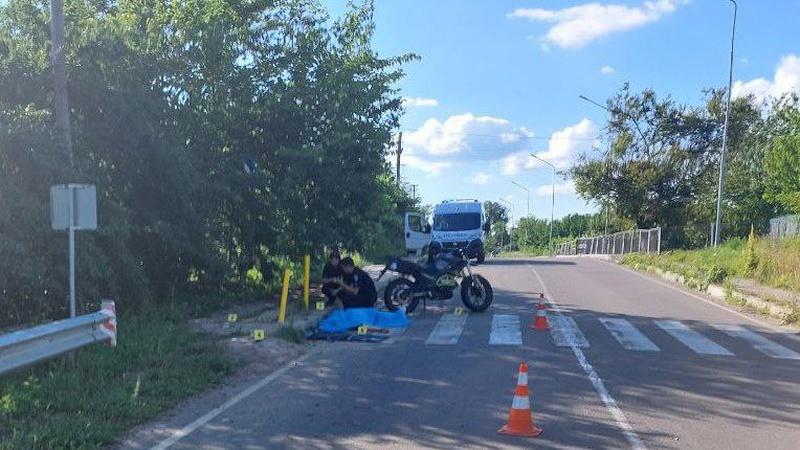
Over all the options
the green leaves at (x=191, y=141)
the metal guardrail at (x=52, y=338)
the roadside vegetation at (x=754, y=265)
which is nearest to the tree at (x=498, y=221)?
the roadside vegetation at (x=754, y=265)

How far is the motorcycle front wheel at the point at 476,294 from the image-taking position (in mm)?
15688

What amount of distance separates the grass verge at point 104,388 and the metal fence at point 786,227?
1005 inches

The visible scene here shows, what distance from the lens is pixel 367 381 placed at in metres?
9.04

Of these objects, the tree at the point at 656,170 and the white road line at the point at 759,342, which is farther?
the tree at the point at 656,170

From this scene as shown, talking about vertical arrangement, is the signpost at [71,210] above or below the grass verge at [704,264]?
above

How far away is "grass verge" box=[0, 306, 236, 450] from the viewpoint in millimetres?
→ 6555

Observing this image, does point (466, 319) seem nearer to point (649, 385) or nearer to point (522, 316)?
point (522, 316)

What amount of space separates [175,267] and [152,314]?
7.36 ft

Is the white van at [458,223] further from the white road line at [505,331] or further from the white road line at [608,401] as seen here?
the white road line at [608,401]

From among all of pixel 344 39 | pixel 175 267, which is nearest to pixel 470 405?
pixel 175 267

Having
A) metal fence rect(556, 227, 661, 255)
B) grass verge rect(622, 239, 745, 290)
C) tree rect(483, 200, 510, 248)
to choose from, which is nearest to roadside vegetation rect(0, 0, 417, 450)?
grass verge rect(622, 239, 745, 290)

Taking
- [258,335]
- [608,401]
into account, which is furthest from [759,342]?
[258,335]

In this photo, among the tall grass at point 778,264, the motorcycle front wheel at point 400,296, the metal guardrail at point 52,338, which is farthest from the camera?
the tall grass at point 778,264

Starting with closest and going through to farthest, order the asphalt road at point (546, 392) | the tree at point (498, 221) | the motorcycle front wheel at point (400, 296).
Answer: the asphalt road at point (546, 392) < the motorcycle front wheel at point (400, 296) < the tree at point (498, 221)
